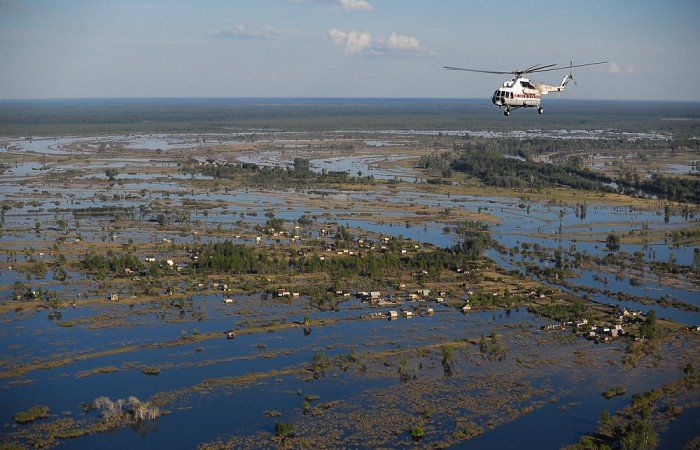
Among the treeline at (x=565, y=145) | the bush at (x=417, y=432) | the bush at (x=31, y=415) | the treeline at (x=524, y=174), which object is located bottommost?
the bush at (x=417, y=432)

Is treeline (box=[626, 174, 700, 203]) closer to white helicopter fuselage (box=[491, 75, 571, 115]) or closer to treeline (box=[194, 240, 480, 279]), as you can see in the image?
treeline (box=[194, 240, 480, 279])

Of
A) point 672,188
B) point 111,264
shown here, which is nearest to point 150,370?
point 111,264

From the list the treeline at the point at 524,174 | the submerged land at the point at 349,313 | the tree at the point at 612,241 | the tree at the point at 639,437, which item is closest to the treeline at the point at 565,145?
the treeline at the point at 524,174

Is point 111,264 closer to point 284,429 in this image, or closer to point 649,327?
point 284,429

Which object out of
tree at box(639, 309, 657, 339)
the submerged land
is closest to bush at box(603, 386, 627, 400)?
the submerged land

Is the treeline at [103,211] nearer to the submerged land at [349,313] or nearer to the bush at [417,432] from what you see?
the submerged land at [349,313]

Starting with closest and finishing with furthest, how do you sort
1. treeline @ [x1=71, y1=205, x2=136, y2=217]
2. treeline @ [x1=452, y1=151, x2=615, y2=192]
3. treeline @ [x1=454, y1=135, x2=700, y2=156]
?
treeline @ [x1=71, y1=205, x2=136, y2=217], treeline @ [x1=452, y1=151, x2=615, y2=192], treeline @ [x1=454, y1=135, x2=700, y2=156]
